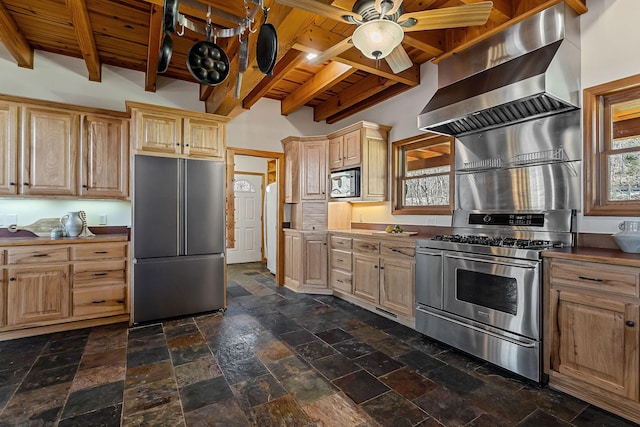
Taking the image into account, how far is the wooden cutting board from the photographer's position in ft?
11.3

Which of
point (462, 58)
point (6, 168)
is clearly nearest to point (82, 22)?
point (6, 168)

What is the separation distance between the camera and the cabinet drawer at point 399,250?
3238 millimetres

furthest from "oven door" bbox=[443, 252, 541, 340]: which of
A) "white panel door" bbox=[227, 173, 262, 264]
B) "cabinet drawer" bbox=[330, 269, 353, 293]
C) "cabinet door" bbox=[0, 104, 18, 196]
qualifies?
"white panel door" bbox=[227, 173, 262, 264]

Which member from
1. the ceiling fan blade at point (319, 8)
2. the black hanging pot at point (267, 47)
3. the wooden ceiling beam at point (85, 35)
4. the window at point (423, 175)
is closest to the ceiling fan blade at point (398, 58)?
the ceiling fan blade at point (319, 8)

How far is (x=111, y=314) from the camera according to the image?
3.39 meters

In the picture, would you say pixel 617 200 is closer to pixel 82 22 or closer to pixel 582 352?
→ pixel 582 352

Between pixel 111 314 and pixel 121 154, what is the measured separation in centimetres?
180

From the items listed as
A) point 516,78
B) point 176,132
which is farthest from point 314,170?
point 516,78

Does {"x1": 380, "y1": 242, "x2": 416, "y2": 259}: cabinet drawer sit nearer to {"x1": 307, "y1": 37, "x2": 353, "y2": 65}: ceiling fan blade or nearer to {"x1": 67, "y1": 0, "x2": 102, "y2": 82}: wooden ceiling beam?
{"x1": 307, "y1": 37, "x2": 353, "y2": 65}: ceiling fan blade

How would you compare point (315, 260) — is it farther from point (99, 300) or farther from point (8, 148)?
point (8, 148)

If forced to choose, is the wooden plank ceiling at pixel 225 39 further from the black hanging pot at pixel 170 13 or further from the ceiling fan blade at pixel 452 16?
the ceiling fan blade at pixel 452 16

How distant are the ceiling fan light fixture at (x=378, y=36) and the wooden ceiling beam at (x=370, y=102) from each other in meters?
2.28

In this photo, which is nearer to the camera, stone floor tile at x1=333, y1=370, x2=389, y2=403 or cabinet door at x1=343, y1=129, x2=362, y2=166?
stone floor tile at x1=333, y1=370, x2=389, y2=403

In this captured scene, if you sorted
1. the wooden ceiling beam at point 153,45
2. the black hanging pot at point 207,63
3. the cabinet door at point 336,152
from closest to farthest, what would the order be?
the black hanging pot at point 207,63 → the wooden ceiling beam at point 153,45 → the cabinet door at point 336,152
